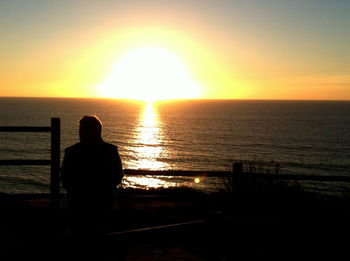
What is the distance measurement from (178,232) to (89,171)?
1361 millimetres

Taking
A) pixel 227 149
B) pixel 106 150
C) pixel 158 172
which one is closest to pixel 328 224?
pixel 158 172

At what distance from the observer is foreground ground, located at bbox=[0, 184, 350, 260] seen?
3516 mm

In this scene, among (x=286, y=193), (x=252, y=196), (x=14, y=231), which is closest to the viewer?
(x=14, y=231)

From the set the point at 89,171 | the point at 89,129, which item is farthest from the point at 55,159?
the point at 89,129

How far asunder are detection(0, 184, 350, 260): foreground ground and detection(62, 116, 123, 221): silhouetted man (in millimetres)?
261

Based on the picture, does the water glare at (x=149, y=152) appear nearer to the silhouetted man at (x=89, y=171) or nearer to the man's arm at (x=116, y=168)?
the man's arm at (x=116, y=168)

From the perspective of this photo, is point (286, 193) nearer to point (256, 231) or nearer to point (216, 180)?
point (256, 231)

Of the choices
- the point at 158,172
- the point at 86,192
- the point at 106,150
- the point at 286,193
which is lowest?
the point at 286,193

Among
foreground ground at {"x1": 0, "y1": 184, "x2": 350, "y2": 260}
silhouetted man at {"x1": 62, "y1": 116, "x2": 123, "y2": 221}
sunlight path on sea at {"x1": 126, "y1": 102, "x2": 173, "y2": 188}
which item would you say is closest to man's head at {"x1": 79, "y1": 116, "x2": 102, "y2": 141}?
silhouetted man at {"x1": 62, "y1": 116, "x2": 123, "y2": 221}

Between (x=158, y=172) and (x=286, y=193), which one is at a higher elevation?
(x=158, y=172)

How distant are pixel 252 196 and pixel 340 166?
4048 cm

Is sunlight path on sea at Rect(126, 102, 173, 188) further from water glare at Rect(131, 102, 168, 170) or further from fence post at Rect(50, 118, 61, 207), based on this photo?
fence post at Rect(50, 118, 61, 207)

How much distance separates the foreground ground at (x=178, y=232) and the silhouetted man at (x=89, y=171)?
26 cm

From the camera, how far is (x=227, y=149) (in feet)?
188
